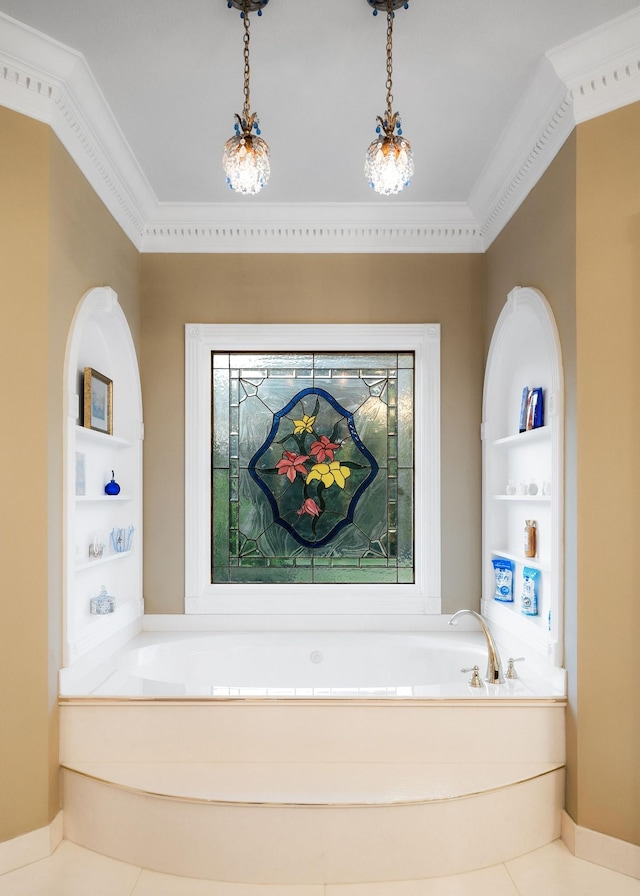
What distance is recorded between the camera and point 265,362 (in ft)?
11.6

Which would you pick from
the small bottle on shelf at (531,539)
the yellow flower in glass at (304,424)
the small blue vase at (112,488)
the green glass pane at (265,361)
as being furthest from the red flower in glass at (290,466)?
the small bottle on shelf at (531,539)

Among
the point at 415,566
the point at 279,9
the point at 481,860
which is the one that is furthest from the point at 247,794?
the point at 279,9

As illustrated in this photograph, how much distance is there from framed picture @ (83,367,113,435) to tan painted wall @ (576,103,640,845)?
1.98 meters

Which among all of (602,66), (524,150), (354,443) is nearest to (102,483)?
(354,443)

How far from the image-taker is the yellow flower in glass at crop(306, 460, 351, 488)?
351 centimetres

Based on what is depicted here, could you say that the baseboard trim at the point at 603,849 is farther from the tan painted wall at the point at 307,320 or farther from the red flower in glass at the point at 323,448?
the red flower in glass at the point at 323,448

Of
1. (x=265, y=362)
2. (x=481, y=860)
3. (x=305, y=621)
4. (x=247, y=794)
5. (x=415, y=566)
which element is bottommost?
(x=481, y=860)

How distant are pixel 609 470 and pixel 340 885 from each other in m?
1.62

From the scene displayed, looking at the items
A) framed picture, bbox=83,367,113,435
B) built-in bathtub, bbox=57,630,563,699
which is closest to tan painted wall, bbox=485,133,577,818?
built-in bathtub, bbox=57,630,563,699

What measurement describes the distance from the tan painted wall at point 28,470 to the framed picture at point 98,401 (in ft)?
1.70

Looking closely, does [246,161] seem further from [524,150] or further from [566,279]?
[524,150]

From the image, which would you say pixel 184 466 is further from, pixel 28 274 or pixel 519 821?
pixel 519 821

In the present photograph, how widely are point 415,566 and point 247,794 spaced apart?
5.02ft

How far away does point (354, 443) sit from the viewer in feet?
11.6
